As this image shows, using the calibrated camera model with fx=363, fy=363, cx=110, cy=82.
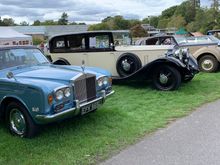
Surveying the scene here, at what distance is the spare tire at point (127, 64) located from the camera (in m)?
10.1

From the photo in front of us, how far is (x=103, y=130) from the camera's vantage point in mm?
6086

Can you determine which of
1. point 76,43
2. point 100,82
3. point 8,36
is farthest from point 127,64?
point 8,36

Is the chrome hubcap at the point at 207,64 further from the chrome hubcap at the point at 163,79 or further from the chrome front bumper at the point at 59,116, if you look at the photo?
the chrome front bumper at the point at 59,116

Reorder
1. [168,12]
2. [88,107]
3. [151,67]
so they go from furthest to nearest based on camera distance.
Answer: [168,12], [151,67], [88,107]

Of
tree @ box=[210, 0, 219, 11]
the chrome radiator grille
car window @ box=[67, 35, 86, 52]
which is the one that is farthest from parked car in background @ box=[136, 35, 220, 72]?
tree @ box=[210, 0, 219, 11]

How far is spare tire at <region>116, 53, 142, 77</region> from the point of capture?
1013 cm

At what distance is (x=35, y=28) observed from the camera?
8875cm

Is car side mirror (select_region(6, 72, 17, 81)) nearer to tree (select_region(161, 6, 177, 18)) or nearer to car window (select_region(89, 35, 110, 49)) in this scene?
car window (select_region(89, 35, 110, 49))

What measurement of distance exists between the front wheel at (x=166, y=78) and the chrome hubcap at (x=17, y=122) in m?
4.73

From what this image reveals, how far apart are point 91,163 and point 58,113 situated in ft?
3.48

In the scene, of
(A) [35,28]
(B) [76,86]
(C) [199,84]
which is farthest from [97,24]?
(B) [76,86]

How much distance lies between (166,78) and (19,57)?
4219 mm

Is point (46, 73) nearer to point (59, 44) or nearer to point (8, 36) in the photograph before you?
point (59, 44)

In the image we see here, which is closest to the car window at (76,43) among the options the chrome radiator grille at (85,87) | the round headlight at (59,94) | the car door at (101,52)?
the car door at (101,52)
